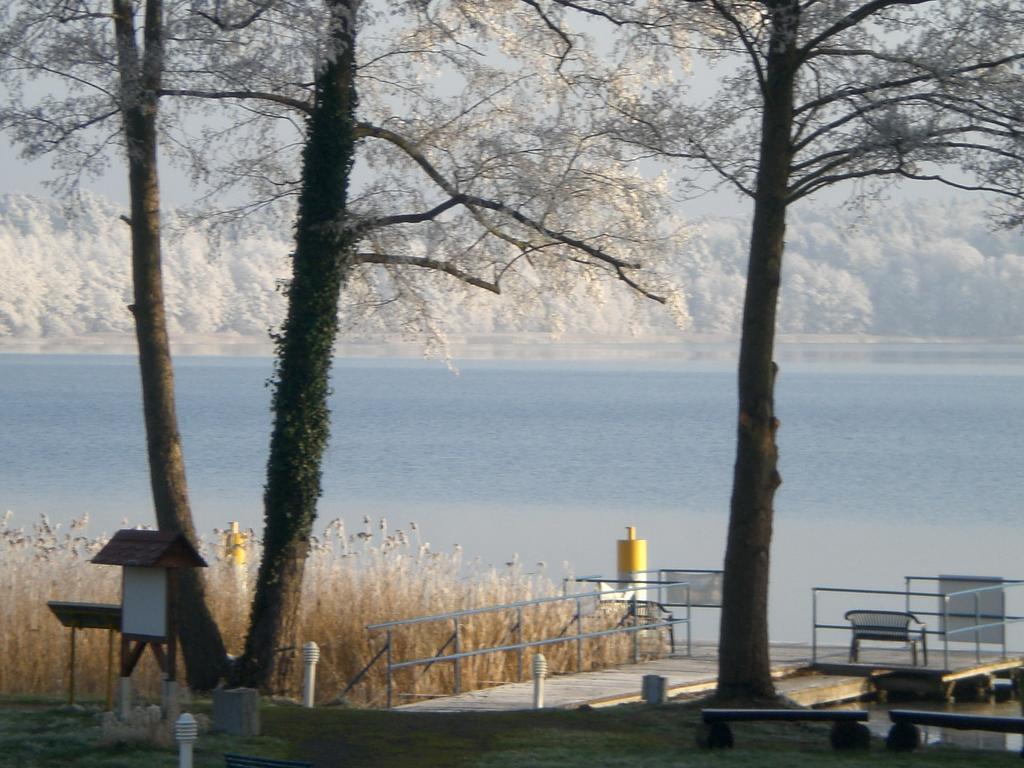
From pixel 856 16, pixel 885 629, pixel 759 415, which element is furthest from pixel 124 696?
pixel 885 629

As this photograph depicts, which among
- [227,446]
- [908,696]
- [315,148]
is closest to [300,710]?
[315,148]

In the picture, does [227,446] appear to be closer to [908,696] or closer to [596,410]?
[596,410]

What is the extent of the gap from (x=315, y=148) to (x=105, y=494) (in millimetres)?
37465

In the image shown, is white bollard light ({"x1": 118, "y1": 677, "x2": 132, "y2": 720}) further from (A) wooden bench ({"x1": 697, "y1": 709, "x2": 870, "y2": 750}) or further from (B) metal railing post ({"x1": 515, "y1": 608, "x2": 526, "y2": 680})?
(B) metal railing post ({"x1": 515, "y1": 608, "x2": 526, "y2": 680})

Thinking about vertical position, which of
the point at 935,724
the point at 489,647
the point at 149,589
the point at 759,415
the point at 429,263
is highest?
the point at 429,263

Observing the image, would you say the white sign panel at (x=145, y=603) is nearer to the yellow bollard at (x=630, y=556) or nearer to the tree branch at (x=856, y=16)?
the tree branch at (x=856, y=16)

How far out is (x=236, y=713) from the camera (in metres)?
11.2

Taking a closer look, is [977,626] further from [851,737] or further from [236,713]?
[236,713]

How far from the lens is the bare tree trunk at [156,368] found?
1616 cm

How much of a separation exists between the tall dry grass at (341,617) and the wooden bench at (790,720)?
6096 millimetres

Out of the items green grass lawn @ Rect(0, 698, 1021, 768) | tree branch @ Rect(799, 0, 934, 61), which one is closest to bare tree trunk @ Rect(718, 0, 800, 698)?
tree branch @ Rect(799, 0, 934, 61)

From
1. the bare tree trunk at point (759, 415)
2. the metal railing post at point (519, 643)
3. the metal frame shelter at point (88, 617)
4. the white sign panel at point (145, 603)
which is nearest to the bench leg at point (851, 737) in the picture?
the bare tree trunk at point (759, 415)

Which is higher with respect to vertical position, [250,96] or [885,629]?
[250,96]

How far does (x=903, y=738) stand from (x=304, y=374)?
748cm
